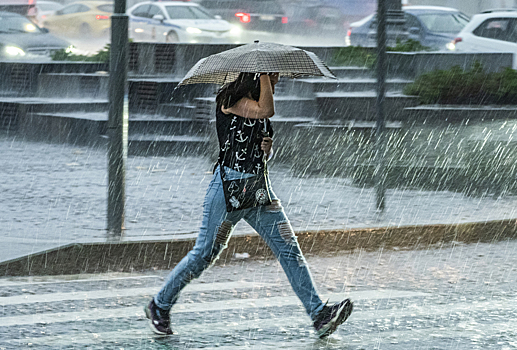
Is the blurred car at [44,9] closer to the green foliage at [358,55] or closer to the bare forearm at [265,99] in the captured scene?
the green foliage at [358,55]

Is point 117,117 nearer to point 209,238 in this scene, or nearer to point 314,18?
point 209,238

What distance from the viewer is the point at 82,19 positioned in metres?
32.5

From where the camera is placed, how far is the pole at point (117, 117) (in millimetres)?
7891

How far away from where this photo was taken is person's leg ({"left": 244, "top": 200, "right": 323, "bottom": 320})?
5281 millimetres

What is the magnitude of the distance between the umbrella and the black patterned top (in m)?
0.27

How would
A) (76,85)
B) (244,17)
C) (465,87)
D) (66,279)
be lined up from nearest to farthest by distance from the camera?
(66,279)
(465,87)
(76,85)
(244,17)

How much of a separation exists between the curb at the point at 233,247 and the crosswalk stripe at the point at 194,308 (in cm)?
121

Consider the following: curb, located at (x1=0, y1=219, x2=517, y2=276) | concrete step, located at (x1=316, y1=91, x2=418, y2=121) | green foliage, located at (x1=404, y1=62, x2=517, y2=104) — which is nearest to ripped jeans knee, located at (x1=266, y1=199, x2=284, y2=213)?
curb, located at (x1=0, y1=219, x2=517, y2=276)

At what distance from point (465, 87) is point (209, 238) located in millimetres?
11895

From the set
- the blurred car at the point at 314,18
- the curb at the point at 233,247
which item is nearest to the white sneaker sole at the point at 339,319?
the curb at the point at 233,247

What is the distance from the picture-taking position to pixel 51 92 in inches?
700

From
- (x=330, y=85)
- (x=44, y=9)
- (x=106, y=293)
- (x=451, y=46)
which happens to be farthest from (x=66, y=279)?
(x=44, y=9)

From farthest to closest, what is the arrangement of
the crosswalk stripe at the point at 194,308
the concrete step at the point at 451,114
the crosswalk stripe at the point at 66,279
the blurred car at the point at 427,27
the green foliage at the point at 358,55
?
1. the blurred car at the point at 427,27
2. the green foliage at the point at 358,55
3. the concrete step at the point at 451,114
4. the crosswalk stripe at the point at 66,279
5. the crosswalk stripe at the point at 194,308

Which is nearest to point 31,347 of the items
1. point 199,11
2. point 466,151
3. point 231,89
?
point 231,89
